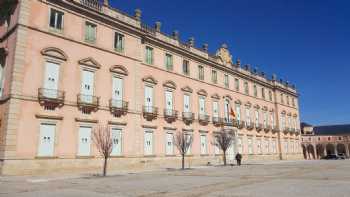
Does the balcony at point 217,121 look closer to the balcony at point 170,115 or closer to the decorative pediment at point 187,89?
the decorative pediment at point 187,89

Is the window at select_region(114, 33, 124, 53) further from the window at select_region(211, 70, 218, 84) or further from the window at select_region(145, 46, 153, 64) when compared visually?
the window at select_region(211, 70, 218, 84)

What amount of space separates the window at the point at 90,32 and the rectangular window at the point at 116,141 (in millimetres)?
7316

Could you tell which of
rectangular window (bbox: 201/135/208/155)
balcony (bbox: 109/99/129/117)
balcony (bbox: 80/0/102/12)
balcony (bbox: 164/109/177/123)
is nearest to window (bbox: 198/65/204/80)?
rectangular window (bbox: 201/135/208/155)

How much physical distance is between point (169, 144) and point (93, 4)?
14.2 metres

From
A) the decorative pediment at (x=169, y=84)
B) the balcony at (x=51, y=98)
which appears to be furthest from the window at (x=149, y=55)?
the balcony at (x=51, y=98)

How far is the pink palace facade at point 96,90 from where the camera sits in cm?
2036

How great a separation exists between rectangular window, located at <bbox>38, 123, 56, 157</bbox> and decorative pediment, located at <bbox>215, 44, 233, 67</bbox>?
970 inches

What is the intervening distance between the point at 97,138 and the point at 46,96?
4.45 meters

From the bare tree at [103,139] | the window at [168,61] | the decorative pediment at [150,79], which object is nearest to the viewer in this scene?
the bare tree at [103,139]

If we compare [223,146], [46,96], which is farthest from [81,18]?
[223,146]

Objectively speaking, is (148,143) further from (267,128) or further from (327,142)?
(327,142)

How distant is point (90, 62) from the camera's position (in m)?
24.4

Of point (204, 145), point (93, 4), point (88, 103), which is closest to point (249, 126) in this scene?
point (204, 145)

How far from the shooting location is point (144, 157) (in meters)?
27.3
